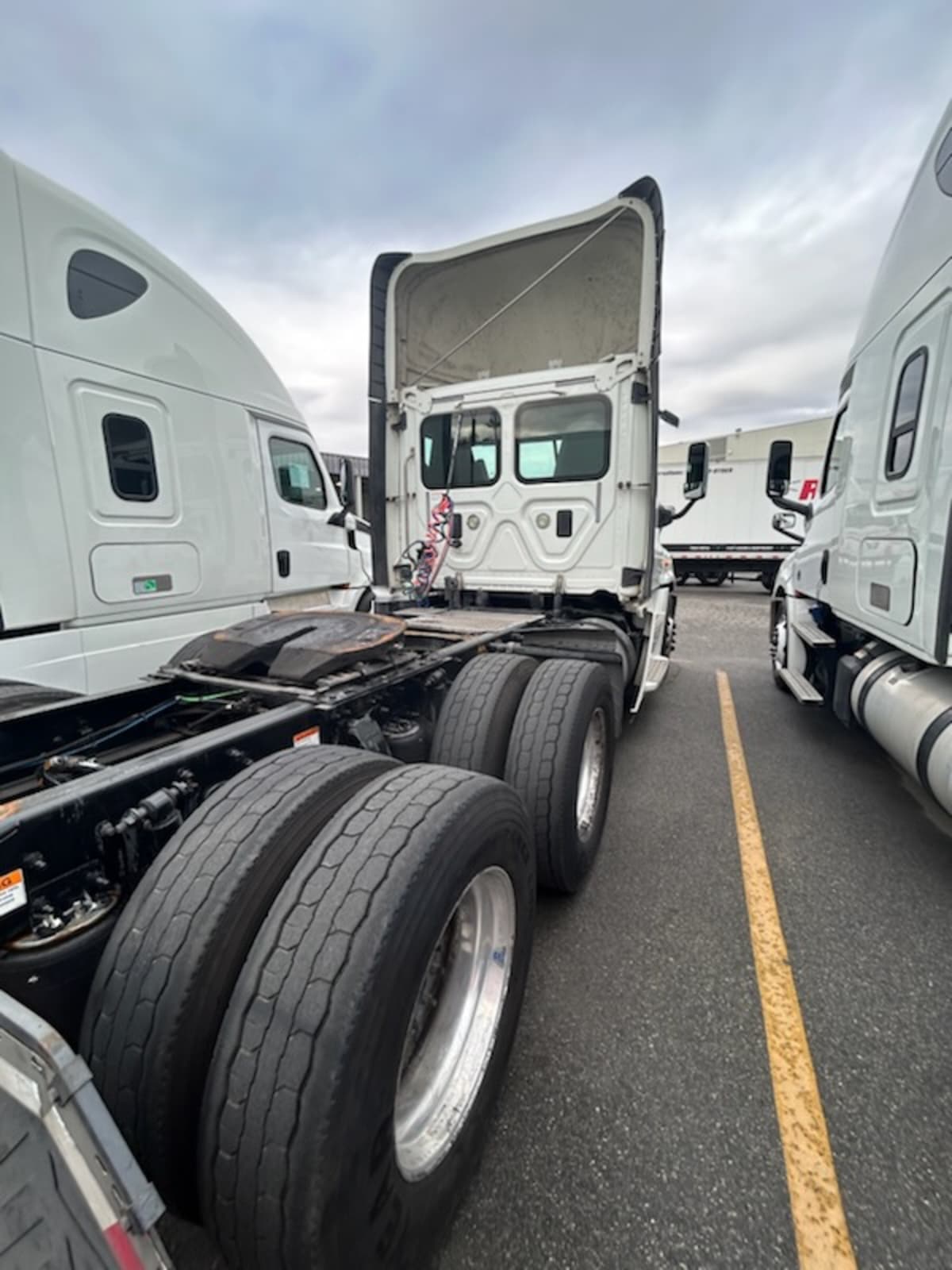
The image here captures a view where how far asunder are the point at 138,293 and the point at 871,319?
191 inches

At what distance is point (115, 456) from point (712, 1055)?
4382mm

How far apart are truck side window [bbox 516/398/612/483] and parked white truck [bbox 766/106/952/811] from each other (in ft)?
5.69

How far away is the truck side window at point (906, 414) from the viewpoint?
10.00 feet

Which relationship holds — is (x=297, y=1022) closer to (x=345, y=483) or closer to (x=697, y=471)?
(x=697, y=471)

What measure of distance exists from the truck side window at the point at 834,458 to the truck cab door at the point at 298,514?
14.7 ft

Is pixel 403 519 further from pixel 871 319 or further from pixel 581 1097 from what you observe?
pixel 581 1097

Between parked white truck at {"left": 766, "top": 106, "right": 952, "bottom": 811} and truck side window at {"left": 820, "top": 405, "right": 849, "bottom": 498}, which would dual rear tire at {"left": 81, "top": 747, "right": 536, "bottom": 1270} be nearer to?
parked white truck at {"left": 766, "top": 106, "right": 952, "bottom": 811}

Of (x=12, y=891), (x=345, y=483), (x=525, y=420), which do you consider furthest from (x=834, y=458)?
(x=12, y=891)

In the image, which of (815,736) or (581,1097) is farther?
(815,736)

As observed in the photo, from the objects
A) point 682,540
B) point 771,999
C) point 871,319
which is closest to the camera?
Answer: point 771,999

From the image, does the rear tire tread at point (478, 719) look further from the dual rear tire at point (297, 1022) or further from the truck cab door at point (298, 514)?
the truck cab door at point (298, 514)

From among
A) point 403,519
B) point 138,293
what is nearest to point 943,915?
point 403,519

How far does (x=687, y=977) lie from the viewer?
2305mm

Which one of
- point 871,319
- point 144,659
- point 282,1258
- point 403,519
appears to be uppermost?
point 871,319
